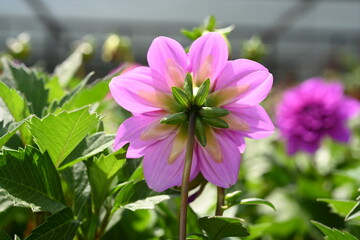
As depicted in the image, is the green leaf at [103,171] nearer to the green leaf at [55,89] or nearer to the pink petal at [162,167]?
the pink petal at [162,167]

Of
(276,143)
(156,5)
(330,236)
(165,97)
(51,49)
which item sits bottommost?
(51,49)

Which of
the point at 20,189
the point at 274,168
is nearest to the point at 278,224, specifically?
the point at 274,168

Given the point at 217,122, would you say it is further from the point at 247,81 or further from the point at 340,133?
the point at 340,133

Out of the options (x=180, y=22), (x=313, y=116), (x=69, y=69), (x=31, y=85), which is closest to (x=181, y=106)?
(x=31, y=85)

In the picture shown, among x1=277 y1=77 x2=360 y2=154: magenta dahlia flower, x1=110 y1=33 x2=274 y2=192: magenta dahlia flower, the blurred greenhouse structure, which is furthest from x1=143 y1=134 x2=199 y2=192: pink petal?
the blurred greenhouse structure

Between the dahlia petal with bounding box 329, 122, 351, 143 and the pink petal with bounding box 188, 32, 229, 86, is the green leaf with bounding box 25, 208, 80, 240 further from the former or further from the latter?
the dahlia petal with bounding box 329, 122, 351, 143

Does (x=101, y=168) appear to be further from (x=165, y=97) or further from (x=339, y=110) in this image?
(x=339, y=110)
